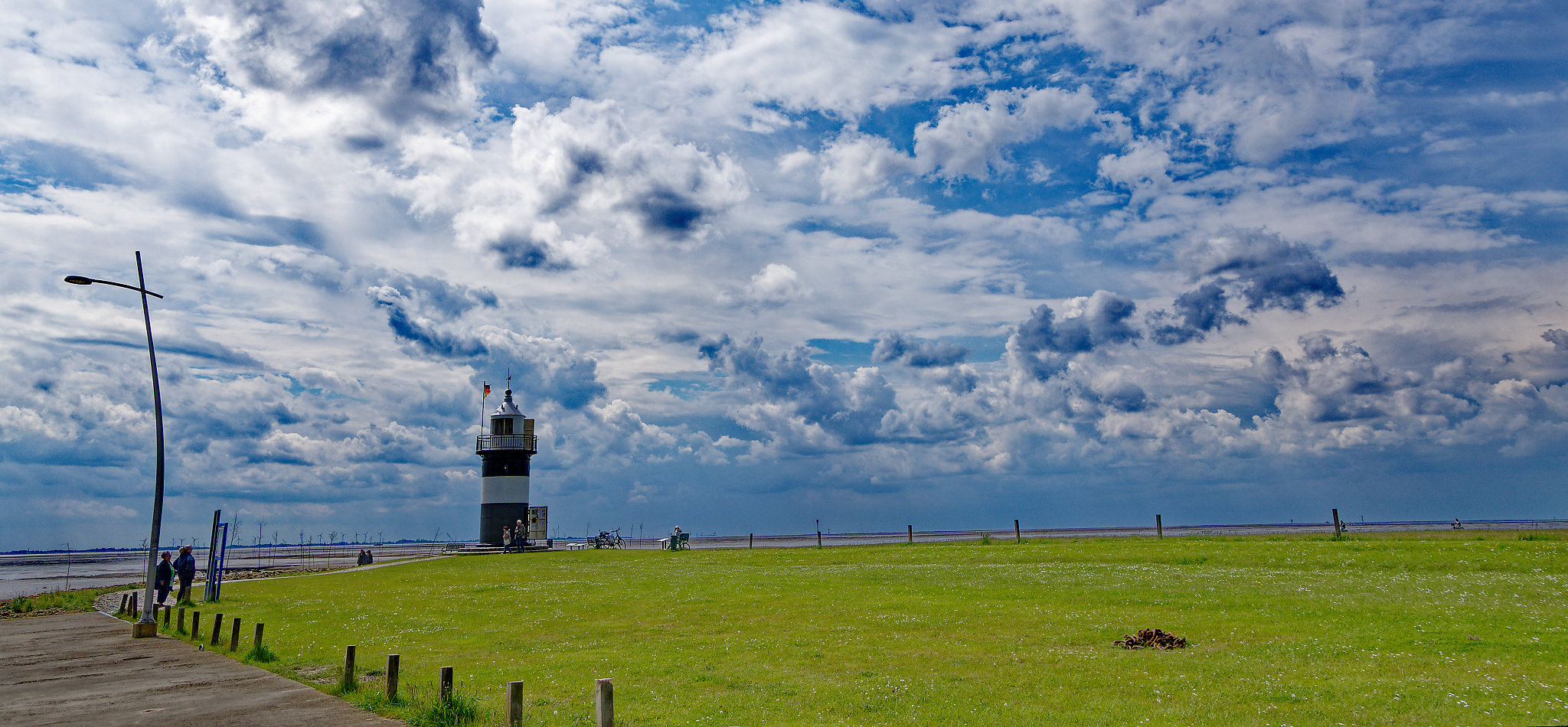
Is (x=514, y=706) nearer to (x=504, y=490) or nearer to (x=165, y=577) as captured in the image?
(x=165, y=577)

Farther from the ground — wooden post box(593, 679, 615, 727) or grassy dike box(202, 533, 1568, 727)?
wooden post box(593, 679, 615, 727)

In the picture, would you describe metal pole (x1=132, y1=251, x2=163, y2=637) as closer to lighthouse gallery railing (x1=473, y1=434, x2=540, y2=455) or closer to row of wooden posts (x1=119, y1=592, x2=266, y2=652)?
row of wooden posts (x1=119, y1=592, x2=266, y2=652)

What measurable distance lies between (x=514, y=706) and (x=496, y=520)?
6847 centimetres

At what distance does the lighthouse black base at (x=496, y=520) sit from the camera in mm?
75812

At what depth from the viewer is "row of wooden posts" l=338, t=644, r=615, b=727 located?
10.4m

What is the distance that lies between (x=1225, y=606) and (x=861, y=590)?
1288 cm

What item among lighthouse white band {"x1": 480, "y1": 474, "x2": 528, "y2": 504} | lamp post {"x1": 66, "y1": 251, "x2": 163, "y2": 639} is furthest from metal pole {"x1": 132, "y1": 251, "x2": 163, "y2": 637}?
lighthouse white band {"x1": 480, "y1": 474, "x2": 528, "y2": 504}

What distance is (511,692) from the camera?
1191cm

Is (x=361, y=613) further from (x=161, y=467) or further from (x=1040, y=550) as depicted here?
(x=1040, y=550)

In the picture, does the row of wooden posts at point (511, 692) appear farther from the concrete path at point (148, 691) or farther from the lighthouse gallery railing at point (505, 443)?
the lighthouse gallery railing at point (505, 443)

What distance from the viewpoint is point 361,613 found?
3038cm

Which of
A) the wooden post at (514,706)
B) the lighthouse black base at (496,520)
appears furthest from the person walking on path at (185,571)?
the lighthouse black base at (496,520)

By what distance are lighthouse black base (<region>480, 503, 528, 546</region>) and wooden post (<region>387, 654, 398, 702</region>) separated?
63429 mm

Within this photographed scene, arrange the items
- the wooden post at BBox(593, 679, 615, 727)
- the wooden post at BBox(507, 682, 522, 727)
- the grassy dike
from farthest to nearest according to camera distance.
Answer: the grassy dike → the wooden post at BBox(507, 682, 522, 727) → the wooden post at BBox(593, 679, 615, 727)
